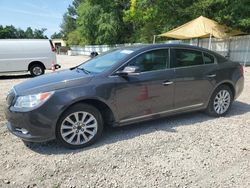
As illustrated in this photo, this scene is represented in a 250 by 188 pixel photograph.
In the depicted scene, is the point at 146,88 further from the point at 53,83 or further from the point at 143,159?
the point at 53,83

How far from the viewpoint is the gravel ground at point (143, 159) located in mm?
3654

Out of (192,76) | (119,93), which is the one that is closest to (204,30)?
(192,76)

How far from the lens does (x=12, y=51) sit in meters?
14.4

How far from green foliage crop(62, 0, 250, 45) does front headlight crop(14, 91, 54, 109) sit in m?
16.2

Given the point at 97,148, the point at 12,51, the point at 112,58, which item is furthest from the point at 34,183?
the point at 12,51

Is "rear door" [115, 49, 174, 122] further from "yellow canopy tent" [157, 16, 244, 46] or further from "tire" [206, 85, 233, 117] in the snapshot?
"yellow canopy tent" [157, 16, 244, 46]

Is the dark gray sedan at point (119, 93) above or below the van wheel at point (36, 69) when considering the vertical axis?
above

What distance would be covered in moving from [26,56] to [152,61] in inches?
429

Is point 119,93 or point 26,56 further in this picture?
point 26,56

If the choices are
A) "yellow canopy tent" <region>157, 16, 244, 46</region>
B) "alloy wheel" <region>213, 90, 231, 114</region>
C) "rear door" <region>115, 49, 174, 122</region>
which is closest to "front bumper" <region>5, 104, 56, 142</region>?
"rear door" <region>115, 49, 174, 122</region>

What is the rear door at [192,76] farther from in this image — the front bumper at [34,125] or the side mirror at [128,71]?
the front bumper at [34,125]

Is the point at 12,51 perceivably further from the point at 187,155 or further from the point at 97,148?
the point at 187,155

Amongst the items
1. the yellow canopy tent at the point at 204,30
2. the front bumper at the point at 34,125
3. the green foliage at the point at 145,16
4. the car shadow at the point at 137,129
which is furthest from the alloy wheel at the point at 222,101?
the green foliage at the point at 145,16

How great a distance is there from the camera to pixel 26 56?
14.7 meters
